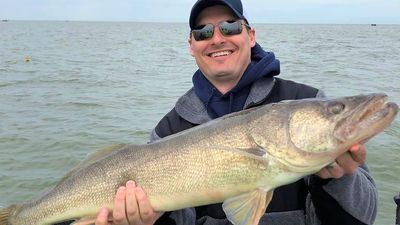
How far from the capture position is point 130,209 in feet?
11.5

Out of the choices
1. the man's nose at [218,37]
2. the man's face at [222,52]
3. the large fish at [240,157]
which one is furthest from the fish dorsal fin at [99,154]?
the man's nose at [218,37]

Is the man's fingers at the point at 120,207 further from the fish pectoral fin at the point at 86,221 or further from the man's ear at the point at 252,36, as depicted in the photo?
the man's ear at the point at 252,36

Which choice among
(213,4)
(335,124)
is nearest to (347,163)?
(335,124)

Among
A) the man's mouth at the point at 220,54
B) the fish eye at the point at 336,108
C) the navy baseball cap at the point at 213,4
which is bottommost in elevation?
the fish eye at the point at 336,108

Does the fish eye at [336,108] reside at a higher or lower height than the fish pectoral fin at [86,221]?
higher

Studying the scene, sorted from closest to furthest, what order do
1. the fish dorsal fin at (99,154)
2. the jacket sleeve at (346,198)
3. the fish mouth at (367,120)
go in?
the fish mouth at (367,120) → the jacket sleeve at (346,198) → the fish dorsal fin at (99,154)

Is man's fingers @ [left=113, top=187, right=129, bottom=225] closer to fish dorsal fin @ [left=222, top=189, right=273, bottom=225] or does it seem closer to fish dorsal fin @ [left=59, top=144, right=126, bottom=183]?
fish dorsal fin @ [left=59, top=144, right=126, bottom=183]

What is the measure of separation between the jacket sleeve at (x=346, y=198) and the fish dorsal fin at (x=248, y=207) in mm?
456

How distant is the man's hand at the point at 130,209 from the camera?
3.45m

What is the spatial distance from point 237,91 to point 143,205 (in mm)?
Result: 1416

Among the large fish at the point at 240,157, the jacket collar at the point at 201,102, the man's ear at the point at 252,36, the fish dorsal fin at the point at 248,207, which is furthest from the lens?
the man's ear at the point at 252,36

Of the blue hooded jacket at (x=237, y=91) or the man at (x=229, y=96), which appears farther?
the blue hooded jacket at (x=237, y=91)

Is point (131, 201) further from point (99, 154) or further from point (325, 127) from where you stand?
point (325, 127)

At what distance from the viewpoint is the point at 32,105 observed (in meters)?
15.2
